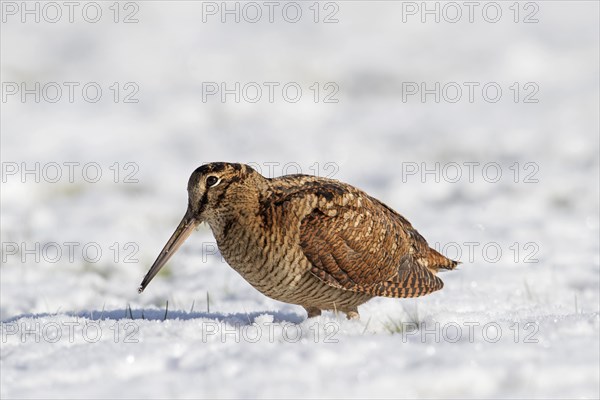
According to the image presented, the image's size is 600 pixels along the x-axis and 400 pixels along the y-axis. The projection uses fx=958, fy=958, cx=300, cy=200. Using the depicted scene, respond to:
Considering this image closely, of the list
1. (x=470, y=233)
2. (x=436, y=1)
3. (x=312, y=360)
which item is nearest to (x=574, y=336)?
(x=312, y=360)

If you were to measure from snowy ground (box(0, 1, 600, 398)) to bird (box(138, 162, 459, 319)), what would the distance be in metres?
→ 0.19

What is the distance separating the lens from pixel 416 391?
10.8 feet

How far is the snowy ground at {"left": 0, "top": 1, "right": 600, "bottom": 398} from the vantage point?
11.6 ft

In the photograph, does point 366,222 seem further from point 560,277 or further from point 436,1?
point 436,1

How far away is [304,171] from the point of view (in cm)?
980

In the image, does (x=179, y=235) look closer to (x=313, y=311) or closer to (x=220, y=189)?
(x=220, y=189)

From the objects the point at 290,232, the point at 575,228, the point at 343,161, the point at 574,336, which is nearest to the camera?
the point at 574,336

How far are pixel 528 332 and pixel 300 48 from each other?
10.8 metres

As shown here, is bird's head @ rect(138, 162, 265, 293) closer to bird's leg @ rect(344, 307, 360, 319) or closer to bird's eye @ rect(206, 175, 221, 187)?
bird's eye @ rect(206, 175, 221, 187)

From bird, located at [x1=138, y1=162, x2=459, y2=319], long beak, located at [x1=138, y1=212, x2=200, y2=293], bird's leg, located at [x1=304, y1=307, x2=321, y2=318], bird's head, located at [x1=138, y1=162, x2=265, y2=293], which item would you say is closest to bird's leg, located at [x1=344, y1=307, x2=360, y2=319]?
bird, located at [x1=138, y1=162, x2=459, y2=319]

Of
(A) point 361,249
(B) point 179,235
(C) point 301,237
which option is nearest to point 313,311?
(A) point 361,249

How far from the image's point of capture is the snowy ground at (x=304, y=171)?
353cm

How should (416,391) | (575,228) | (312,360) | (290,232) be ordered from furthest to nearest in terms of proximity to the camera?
(575,228) < (290,232) < (312,360) < (416,391)

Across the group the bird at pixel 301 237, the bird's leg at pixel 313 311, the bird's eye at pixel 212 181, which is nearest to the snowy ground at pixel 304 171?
the bird's leg at pixel 313 311
